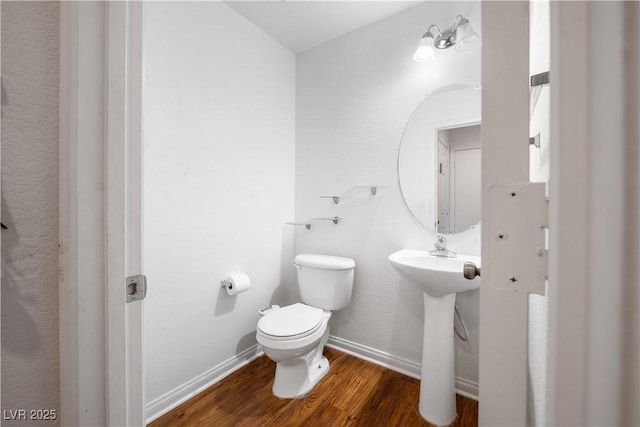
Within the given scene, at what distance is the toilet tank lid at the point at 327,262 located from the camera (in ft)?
5.62

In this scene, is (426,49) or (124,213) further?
(426,49)

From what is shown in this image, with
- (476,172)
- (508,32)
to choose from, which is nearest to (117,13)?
(508,32)

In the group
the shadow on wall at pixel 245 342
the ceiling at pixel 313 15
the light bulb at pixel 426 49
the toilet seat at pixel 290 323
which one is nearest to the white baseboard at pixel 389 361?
the toilet seat at pixel 290 323

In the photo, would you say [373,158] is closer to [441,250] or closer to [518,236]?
[441,250]

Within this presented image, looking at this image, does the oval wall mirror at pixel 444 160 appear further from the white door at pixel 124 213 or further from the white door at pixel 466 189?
the white door at pixel 124 213

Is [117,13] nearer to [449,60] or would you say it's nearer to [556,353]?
[556,353]

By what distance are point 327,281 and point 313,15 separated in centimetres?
176

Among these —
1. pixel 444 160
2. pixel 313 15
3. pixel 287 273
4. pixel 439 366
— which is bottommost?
pixel 439 366

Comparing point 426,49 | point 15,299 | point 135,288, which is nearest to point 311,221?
point 426,49

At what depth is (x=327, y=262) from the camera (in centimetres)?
174

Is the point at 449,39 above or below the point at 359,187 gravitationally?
above

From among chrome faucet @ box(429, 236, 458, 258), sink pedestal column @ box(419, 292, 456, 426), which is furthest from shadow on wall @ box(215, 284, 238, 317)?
chrome faucet @ box(429, 236, 458, 258)

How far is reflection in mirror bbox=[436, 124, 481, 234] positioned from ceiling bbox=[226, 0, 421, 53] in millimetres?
879

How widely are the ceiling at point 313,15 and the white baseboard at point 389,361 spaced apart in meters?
2.23
